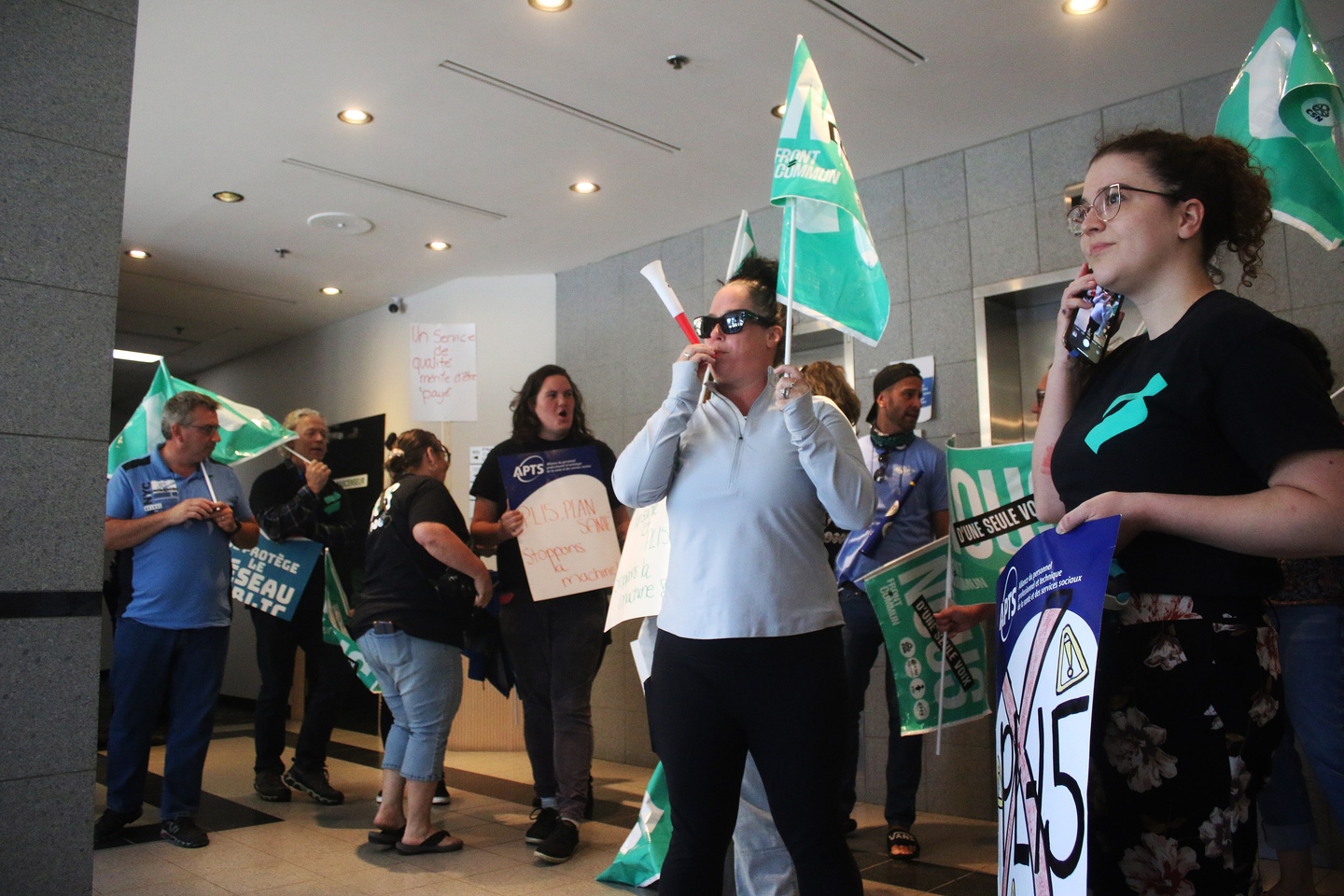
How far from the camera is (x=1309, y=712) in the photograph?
273 centimetres

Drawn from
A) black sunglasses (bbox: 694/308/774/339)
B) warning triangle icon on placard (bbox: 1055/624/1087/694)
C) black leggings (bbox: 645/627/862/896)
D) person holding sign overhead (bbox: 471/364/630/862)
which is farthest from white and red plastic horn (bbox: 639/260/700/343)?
person holding sign overhead (bbox: 471/364/630/862)

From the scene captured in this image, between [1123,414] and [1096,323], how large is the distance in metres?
0.21

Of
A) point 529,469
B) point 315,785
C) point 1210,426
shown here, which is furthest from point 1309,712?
point 315,785

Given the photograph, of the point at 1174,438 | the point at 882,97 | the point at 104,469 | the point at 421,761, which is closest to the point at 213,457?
the point at 421,761

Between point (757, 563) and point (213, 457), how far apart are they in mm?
3525

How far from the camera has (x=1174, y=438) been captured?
1.26 m

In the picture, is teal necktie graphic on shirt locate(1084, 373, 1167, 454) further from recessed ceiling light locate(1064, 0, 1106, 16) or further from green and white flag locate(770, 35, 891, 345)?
recessed ceiling light locate(1064, 0, 1106, 16)

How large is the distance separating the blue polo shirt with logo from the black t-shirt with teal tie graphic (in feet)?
11.0

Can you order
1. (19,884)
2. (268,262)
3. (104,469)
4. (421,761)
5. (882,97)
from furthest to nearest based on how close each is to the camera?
(268,262) → (882,97) → (421,761) → (104,469) → (19,884)

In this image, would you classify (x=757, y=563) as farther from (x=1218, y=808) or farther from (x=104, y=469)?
(x=104, y=469)

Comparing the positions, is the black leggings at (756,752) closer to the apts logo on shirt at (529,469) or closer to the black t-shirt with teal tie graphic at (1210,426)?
the black t-shirt with teal tie graphic at (1210,426)

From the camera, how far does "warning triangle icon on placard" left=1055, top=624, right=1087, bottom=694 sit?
1189mm

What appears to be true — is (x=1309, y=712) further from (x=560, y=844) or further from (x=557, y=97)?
(x=557, y=97)

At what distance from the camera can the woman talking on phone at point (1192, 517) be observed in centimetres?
117
